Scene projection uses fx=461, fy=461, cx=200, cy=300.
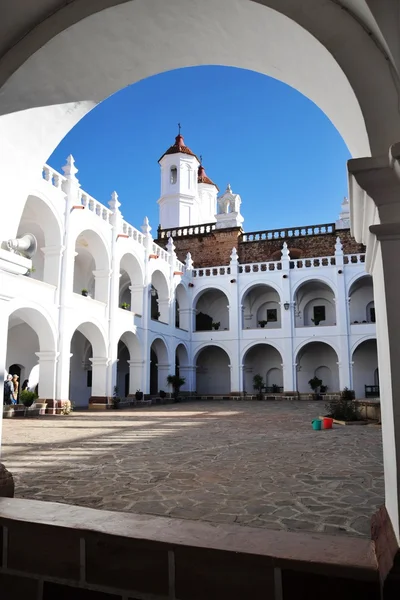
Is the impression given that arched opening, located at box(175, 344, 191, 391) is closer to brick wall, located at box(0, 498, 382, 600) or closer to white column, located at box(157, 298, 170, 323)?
white column, located at box(157, 298, 170, 323)

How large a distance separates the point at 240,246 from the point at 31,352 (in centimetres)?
1634

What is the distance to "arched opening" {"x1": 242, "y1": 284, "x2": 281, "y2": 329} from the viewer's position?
31859 millimetres

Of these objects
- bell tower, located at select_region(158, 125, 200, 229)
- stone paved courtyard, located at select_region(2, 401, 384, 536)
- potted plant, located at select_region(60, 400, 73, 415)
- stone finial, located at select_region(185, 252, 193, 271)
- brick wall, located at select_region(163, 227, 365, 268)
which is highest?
bell tower, located at select_region(158, 125, 200, 229)

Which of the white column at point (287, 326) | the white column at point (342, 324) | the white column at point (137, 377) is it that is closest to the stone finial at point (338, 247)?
the white column at point (342, 324)

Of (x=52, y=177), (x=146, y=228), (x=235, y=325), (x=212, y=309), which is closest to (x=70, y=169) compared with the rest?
(x=52, y=177)

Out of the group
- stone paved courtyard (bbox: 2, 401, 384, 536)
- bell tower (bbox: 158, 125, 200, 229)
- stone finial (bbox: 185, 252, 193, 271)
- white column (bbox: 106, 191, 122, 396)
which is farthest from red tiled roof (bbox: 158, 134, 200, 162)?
stone paved courtyard (bbox: 2, 401, 384, 536)

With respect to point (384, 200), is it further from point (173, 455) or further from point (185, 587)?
point (173, 455)

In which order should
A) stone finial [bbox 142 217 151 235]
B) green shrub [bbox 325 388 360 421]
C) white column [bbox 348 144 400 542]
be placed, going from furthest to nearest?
1. stone finial [bbox 142 217 151 235]
2. green shrub [bbox 325 388 360 421]
3. white column [bbox 348 144 400 542]

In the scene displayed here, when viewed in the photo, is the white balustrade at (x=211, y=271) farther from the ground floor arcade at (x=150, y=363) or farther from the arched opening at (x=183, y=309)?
the ground floor arcade at (x=150, y=363)

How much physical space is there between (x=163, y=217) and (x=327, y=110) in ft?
113

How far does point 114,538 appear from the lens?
2.46 m

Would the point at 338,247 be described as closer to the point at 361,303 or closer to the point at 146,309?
the point at 361,303

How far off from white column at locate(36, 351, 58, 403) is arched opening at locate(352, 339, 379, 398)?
62.6ft

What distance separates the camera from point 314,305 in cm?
3145
